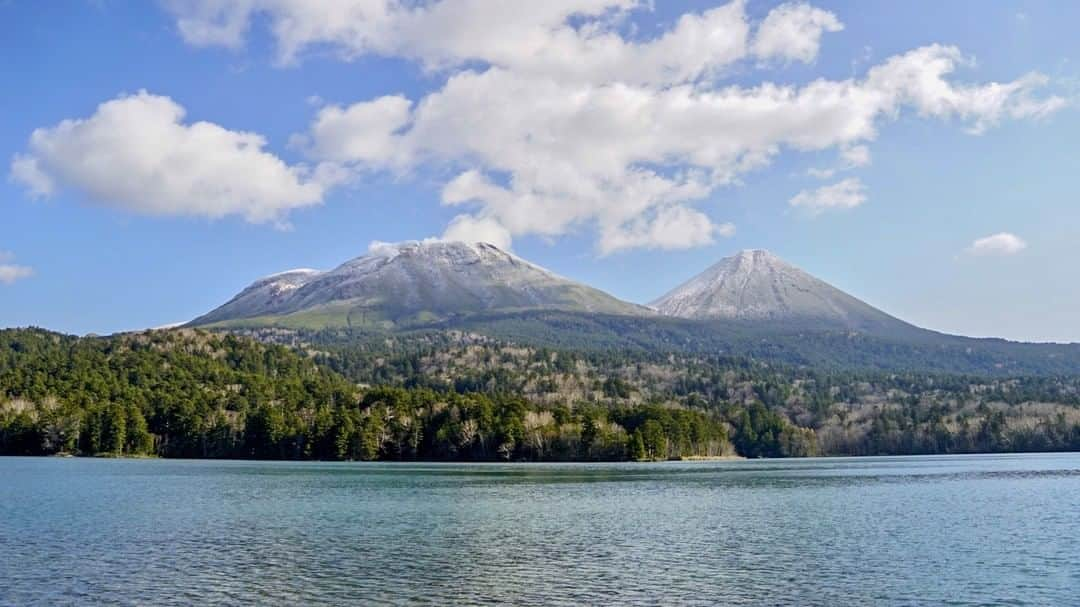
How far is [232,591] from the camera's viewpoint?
39.0m

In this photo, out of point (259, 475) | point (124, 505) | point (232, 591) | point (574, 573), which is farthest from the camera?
point (259, 475)

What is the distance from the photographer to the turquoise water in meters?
39.1

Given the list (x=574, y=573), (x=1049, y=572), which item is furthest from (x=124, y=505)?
(x=1049, y=572)

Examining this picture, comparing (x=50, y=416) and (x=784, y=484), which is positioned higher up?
(x=50, y=416)

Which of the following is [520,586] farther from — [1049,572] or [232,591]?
[1049,572]

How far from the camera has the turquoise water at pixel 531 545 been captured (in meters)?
39.1

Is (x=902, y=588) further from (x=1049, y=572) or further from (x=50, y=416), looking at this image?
(x=50, y=416)

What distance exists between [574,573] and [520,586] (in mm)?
4064

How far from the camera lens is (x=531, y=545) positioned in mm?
53219

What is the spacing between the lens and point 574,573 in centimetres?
4381

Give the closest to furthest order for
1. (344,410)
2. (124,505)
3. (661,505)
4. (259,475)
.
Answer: (124,505) → (661,505) → (259,475) → (344,410)

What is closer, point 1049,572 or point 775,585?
point 775,585

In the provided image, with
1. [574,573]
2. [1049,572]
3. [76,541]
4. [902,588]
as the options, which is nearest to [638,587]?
[574,573]

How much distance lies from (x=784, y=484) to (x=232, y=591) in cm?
8333
